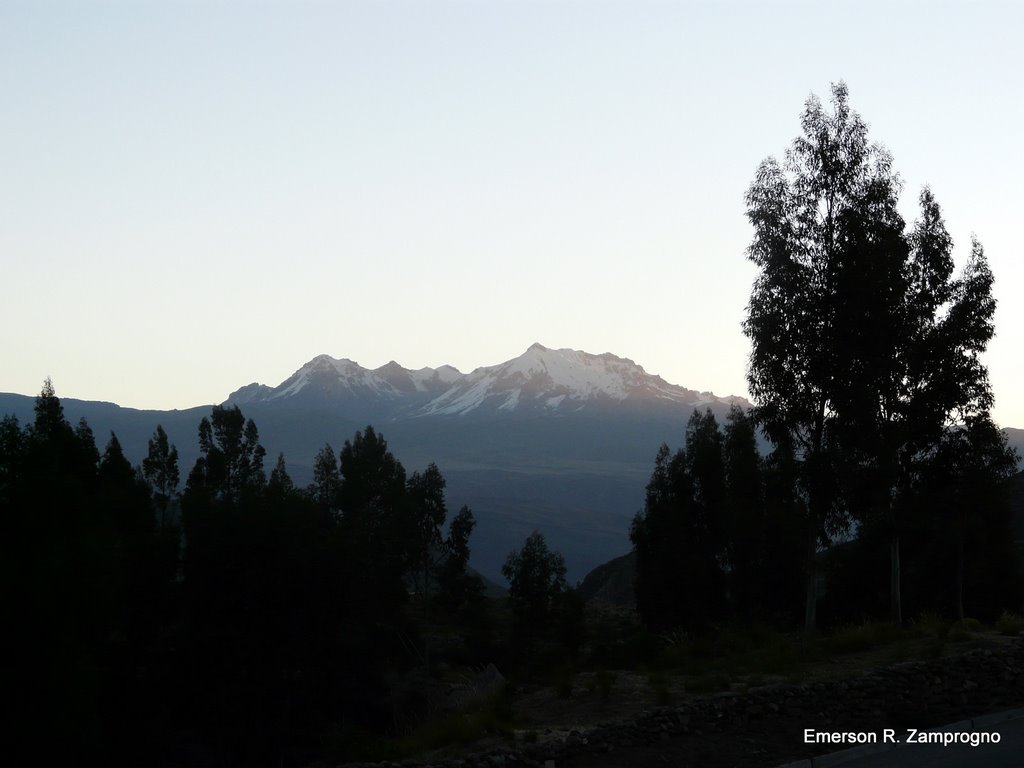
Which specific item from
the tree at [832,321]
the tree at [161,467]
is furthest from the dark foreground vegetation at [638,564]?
the tree at [161,467]

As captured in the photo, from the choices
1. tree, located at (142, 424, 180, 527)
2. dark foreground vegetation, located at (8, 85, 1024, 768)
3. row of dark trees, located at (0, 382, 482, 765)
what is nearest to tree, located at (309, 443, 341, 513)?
dark foreground vegetation, located at (8, 85, 1024, 768)

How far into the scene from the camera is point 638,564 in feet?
240

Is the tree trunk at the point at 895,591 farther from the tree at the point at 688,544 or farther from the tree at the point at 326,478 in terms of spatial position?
the tree at the point at 326,478

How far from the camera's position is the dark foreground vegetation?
91.8ft

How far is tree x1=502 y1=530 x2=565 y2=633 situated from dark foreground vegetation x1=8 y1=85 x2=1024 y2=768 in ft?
0.63

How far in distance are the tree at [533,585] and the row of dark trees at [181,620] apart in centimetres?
2271

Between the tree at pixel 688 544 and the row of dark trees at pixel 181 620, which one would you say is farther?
the tree at pixel 688 544

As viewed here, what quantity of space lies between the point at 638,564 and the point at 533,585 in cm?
1393

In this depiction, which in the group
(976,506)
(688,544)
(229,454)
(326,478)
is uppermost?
(229,454)

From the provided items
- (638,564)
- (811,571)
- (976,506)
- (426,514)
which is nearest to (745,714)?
(811,571)

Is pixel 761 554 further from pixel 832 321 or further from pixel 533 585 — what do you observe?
pixel 832 321

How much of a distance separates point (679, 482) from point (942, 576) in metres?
17.5

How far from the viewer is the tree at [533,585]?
83562 mm

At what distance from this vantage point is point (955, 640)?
23.8 m
